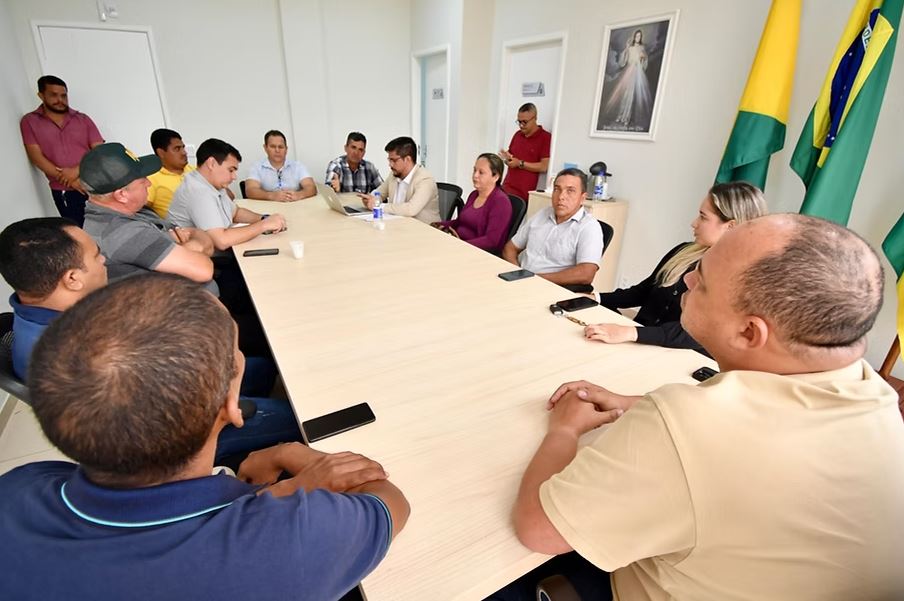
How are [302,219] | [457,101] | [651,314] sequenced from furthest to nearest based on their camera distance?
[457,101] → [302,219] → [651,314]

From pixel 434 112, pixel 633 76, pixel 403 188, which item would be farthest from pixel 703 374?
pixel 434 112

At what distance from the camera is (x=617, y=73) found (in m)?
3.32

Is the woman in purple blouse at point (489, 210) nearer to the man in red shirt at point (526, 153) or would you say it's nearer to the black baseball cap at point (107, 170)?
the man in red shirt at point (526, 153)

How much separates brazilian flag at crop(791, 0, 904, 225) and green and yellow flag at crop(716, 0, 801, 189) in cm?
21

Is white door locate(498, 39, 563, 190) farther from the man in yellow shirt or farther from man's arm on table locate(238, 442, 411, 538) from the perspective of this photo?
man's arm on table locate(238, 442, 411, 538)

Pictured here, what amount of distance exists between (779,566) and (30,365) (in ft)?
3.11

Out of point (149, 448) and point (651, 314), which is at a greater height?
point (149, 448)

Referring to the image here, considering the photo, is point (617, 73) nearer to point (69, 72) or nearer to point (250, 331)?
point (250, 331)

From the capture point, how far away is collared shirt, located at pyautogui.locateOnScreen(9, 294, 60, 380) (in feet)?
3.51

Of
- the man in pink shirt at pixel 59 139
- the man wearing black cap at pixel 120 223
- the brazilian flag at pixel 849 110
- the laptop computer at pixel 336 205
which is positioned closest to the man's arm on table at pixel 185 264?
the man wearing black cap at pixel 120 223

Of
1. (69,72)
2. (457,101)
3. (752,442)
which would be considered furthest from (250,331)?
(69,72)

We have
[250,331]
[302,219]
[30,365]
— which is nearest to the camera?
[30,365]

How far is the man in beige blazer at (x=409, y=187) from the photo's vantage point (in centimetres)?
320

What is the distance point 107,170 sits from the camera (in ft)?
5.29
